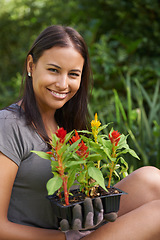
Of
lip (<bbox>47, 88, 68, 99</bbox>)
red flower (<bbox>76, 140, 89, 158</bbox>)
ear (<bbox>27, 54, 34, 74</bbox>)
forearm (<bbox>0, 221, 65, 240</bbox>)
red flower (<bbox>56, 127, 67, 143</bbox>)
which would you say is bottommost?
forearm (<bbox>0, 221, 65, 240</bbox>)

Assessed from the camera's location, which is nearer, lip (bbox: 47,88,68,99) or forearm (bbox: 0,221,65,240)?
forearm (bbox: 0,221,65,240)

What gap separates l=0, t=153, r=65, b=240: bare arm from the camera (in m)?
1.18

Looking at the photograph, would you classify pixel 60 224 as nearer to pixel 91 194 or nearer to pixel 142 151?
pixel 91 194

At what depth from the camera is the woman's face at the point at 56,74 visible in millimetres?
1362

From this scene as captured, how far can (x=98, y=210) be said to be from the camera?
3.58 feet

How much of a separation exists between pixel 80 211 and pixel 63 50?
0.67 m

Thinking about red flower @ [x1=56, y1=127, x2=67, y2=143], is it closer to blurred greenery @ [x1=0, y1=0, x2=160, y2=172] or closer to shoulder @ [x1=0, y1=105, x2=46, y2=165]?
shoulder @ [x1=0, y1=105, x2=46, y2=165]

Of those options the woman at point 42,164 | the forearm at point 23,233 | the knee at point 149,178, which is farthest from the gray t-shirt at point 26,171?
the knee at point 149,178

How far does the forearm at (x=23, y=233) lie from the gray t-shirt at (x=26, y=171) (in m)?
0.13

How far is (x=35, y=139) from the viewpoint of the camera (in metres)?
1.33

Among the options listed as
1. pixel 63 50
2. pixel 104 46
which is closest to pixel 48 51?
pixel 63 50

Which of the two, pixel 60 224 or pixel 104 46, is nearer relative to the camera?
pixel 60 224

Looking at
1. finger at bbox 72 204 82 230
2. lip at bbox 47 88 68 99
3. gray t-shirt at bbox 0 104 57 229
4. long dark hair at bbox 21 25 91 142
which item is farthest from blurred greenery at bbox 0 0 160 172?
finger at bbox 72 204 82 230

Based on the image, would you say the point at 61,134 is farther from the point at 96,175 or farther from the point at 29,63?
the point at 29,63
